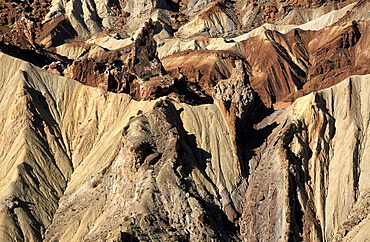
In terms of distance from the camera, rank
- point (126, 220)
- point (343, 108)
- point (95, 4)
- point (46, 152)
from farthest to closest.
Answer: point (95, 4) → point (343, 108) → point (46, 152) → point (126, 220)

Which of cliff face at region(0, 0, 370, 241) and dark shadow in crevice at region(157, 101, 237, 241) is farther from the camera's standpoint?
dark shadow in crevice at region(157, 101, 237, 241)

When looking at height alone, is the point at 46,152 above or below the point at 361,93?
above

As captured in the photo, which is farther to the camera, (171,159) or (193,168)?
(193,168)

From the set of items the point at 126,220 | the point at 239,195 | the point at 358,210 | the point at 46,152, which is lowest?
the point at 358,210

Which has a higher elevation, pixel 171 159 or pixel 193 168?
pixel 171 159

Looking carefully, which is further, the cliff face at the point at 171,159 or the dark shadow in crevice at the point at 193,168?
the dark shadow in crevice at the point at 193,168

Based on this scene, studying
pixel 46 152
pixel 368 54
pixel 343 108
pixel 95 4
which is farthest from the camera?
pixel 95 4

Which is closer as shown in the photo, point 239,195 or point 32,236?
point 32,236

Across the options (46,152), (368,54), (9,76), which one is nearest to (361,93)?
(46,152)

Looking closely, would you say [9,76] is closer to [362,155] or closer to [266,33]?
[362,155]

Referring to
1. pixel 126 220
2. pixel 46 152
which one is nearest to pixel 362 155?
pixel 126 220

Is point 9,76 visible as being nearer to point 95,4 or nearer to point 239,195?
point 239,195
